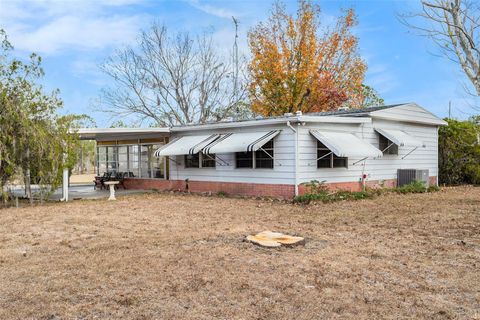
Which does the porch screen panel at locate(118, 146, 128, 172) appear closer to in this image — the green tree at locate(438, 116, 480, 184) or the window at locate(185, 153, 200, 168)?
the window at locate(185, 153, 200, 168)

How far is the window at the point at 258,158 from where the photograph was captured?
46.6 ft

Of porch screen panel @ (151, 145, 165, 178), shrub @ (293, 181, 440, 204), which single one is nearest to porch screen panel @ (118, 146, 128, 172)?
porch screen panel @ (151, 145, 165, 178)

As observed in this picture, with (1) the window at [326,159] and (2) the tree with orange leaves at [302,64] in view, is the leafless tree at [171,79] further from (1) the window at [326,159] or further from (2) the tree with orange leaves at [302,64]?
(1) the window at [326,159]

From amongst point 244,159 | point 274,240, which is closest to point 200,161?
point 244,159

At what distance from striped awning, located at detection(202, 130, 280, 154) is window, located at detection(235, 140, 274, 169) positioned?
1.60ft

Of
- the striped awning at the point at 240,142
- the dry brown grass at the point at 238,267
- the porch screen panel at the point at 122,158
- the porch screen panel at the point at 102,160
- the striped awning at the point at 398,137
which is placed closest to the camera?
the dry brown grass at the point at 238,267

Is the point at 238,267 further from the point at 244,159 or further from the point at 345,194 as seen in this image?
the point at 244,159

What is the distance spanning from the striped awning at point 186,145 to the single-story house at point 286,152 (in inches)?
2.0

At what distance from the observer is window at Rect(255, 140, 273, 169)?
14.2 meters

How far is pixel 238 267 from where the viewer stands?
5.62 metres

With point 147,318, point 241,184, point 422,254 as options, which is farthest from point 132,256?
point 241,184

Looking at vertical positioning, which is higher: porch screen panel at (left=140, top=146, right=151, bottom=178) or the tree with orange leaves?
the tree with orange leaves

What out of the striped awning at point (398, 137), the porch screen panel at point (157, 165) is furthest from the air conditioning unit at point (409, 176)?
the porch screen panel at point (157, 165)

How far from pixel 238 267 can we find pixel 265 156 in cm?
891
